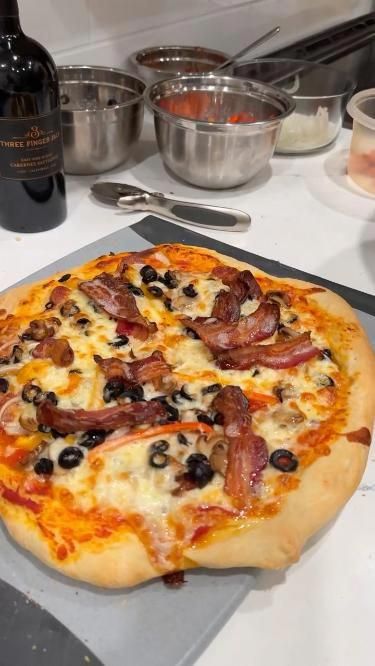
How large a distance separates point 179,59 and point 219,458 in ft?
6.37

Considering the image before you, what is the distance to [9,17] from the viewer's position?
1.43m

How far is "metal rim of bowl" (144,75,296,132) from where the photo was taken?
1.87 metres

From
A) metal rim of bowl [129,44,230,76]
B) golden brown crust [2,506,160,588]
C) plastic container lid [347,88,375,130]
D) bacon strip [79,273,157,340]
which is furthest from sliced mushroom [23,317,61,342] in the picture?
metal rim of bowl [129,44,230,76]

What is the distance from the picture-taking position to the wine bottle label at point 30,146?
4.96 feet

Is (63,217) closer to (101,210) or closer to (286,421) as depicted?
(101,210)

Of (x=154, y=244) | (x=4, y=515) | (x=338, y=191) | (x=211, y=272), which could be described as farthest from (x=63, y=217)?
(x=4, y=515)

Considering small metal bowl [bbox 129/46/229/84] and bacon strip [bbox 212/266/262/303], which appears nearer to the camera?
bacon strip [bbox 212/266/262/303]

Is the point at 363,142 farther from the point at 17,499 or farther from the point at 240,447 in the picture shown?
the point at 17,499

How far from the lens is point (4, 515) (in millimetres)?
984

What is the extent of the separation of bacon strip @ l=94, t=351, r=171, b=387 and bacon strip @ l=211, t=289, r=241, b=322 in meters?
0.20

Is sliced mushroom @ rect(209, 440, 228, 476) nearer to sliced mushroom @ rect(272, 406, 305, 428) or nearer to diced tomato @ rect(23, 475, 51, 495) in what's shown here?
sliced mushroom @ rect(272, 406, 305, 428)

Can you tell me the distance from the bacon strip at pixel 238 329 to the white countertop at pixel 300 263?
33 centimetres

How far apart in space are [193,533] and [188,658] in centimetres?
17

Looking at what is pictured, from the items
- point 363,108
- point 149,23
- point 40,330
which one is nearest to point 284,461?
point 40,330
